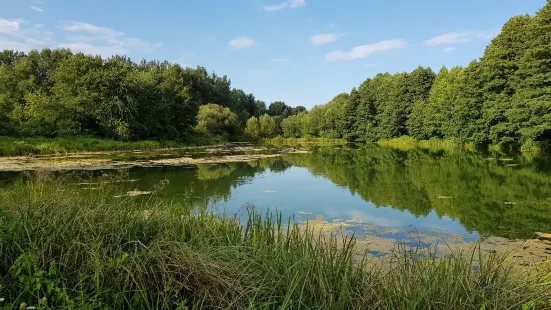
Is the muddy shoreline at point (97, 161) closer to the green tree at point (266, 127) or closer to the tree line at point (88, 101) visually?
the tree line at point (88, 101)

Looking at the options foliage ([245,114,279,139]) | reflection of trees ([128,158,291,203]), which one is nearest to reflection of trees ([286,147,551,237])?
reflection of trees ([128,158,291,203])

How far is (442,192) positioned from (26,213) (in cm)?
1037

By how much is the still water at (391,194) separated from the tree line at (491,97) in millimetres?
8122

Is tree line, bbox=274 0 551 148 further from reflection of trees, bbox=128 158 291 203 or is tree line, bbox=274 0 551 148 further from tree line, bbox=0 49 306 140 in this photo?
tree line, bbox=0 49 306 140

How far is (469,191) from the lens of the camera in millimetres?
10945

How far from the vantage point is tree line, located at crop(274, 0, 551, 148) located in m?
23.2

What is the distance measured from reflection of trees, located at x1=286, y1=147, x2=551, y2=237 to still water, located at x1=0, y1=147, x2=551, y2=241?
2 centimetres

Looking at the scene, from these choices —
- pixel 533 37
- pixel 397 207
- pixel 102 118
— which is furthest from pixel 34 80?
pixel 533 37

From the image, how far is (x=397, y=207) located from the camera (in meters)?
9.10

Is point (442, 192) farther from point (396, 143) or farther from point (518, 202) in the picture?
point (396, 143)

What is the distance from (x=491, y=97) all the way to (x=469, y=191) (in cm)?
2059

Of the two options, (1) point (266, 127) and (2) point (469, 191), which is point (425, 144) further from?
(2) point (469, 191)

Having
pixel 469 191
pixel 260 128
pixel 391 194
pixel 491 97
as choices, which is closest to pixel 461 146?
pixel 491 97

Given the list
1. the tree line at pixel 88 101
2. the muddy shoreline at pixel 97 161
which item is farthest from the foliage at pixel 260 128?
the muddy shoreline at pixel 97 161
